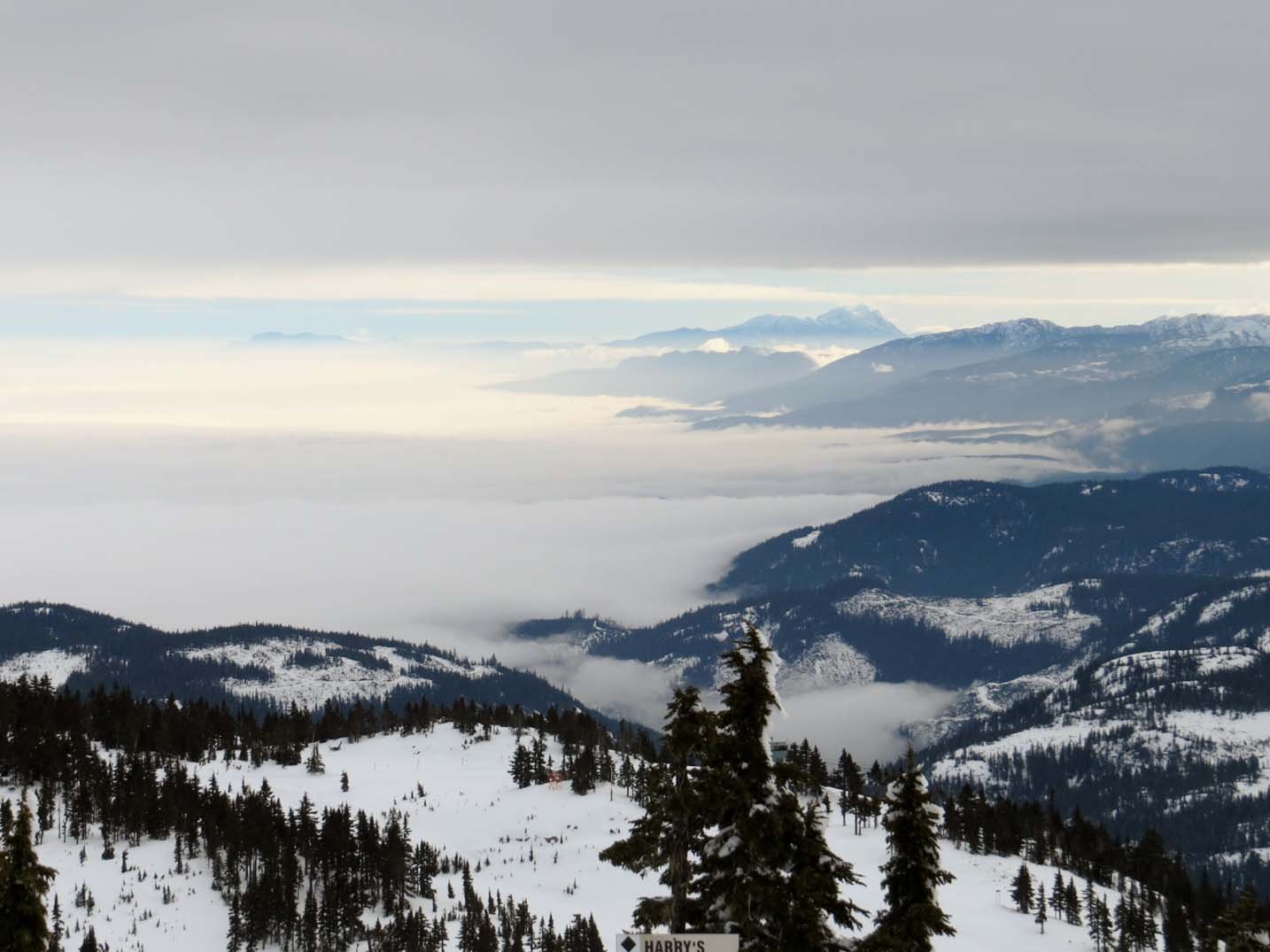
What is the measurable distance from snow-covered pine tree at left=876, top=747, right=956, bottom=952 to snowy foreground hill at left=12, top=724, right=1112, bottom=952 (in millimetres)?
75517

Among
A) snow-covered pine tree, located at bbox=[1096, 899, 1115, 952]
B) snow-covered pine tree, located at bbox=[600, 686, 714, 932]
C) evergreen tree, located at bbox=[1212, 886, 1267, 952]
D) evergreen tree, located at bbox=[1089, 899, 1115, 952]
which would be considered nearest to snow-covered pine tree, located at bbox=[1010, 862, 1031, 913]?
evergreen tree, located at bbox=[1089, 899, 1115, 952]

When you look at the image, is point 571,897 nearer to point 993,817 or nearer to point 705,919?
point 993,817

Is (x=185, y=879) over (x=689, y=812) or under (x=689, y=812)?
under

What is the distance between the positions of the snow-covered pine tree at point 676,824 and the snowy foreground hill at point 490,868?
81804 millimetres

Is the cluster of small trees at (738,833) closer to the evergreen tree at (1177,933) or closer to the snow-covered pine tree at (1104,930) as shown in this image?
the snow-covered pine tree at (1104,930)

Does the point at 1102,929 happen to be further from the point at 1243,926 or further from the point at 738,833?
the point at 738,833

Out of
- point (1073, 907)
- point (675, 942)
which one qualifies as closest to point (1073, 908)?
point (1073, 907)

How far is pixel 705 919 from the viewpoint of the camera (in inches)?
1145

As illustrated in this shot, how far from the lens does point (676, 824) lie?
28.4 m

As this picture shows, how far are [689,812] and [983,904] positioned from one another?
131110mm

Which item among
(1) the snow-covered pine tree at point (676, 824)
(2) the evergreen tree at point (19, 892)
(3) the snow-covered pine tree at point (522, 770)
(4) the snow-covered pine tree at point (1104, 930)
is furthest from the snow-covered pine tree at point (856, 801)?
(1) the snow-covered pine tree at point (676, 824)

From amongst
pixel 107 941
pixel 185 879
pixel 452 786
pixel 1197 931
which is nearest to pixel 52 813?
pixel 185 879

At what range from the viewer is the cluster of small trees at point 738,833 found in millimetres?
27750

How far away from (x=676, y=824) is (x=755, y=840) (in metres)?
2.19
